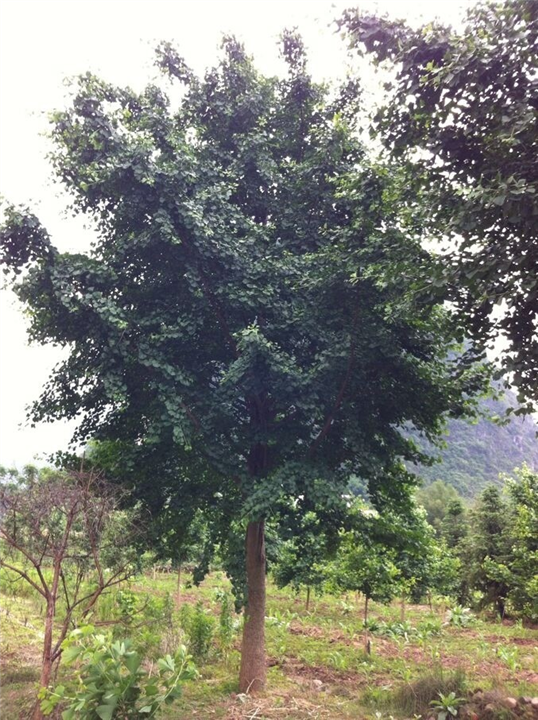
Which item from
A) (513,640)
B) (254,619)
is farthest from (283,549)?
(513,640)

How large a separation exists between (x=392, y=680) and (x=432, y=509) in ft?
158

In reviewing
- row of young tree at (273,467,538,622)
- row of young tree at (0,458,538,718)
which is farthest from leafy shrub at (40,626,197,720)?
row of young tree at (273,467,538,622)

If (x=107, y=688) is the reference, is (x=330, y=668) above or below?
below

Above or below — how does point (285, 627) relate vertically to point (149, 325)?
below

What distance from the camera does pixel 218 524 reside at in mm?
9625

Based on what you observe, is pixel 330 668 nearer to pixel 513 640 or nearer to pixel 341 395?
pixel 341 395

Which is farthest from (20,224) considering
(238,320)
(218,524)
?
(218,524)

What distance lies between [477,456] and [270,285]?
97.8 metres

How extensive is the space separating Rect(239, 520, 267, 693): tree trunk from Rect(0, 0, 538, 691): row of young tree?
0.04 metres

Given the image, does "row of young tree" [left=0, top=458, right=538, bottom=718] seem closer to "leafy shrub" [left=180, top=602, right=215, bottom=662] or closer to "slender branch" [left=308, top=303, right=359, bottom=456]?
"leafy shrub" [left=180, top=602, right=215, bottom=662]

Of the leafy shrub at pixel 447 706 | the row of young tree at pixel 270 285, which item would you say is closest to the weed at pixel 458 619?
the row of young tree at pixel 270 285

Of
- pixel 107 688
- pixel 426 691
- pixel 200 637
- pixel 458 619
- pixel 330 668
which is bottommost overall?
pixel 330 668

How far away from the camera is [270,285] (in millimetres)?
7930

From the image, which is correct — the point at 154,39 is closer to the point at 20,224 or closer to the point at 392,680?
the point at 20,224
